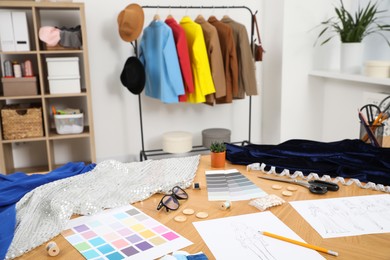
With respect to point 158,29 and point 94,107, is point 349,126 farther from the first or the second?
point 94,107

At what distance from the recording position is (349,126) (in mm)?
3260

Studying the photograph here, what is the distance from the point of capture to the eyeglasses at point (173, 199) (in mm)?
1141

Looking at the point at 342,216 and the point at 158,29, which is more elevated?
the point at 158,29

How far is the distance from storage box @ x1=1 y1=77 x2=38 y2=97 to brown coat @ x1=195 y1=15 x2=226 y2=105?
1456mm

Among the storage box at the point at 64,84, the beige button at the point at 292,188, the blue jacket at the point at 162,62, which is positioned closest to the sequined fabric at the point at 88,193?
the beige button at the point at 292,188

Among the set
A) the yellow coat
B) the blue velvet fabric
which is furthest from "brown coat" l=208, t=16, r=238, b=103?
the blue velvet fabric

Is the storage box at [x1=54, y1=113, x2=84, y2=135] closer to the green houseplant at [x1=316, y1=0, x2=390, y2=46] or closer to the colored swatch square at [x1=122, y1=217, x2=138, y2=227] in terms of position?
the colored swatch square at [x1=122, y1=217, x2=138, y2=227]

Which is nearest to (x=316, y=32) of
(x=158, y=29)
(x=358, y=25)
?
(x=358, y=25)

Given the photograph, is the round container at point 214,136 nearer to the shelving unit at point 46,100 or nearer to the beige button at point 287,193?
the shelving unit at point 46,100

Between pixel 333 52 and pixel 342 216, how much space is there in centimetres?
281

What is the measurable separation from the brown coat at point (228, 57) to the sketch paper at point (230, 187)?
1875mm

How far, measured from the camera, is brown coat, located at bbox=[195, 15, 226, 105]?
3098 mm

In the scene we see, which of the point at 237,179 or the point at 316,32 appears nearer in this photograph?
the point at 237,179

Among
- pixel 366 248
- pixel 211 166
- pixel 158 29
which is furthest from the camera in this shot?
pixel 158 29
